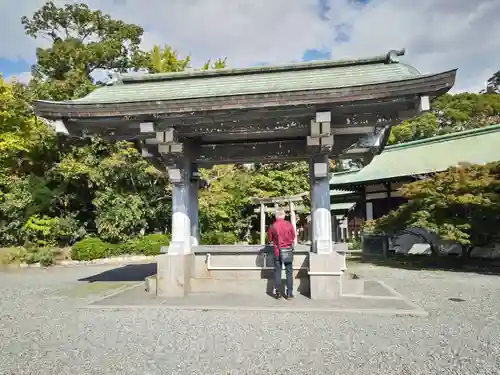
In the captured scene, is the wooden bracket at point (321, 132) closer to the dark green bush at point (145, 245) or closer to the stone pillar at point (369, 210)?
the stone pillar at point (369, 210)

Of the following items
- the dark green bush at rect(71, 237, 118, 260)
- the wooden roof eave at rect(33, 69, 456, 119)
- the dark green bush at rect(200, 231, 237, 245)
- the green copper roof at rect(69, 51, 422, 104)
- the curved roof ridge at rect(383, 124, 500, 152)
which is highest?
the curved roof ridge at rect(383, 124, 500, 152)

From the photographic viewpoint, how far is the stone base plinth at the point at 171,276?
701 centimetres

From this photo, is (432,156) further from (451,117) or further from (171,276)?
(451,117)

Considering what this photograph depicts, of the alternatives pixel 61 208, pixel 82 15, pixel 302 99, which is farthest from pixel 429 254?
pixel 82 15

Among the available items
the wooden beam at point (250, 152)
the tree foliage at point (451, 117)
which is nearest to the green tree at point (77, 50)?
the wooden beam at point (250, 152)

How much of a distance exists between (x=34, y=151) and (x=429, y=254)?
63.1ft

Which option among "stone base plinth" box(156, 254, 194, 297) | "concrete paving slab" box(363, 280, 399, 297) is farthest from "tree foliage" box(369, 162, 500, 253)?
"stone base plinth" box(156, 254, 194, 297)

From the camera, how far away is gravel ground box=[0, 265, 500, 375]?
3584 millimetres

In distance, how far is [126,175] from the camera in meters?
17.9

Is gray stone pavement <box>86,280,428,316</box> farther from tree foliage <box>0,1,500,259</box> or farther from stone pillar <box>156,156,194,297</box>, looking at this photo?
tree foliage <box>0,1,500,259</box>

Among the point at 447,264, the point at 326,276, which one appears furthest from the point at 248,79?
the point at 447,264

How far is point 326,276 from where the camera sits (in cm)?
661

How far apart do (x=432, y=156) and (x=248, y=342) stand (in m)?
16.2

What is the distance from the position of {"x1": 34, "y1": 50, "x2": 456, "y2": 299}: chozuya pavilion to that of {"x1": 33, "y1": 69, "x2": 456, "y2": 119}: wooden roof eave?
0.05 ft
